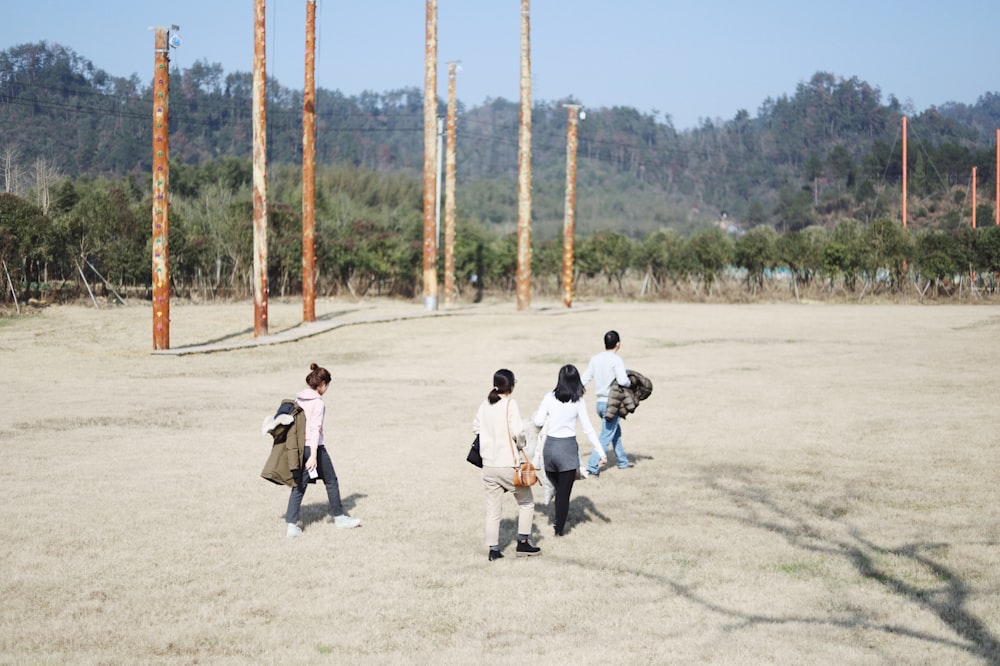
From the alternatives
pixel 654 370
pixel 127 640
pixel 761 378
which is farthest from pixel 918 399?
pixel 127 640

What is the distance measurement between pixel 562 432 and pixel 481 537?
1.16m

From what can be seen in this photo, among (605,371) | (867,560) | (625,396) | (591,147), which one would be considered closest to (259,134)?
(605,371)

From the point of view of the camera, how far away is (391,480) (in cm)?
1224

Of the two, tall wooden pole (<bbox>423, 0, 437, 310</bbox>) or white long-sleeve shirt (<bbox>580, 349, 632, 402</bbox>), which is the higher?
tall wooden pole (<bbox>423, 0, 437, 310</bbox>)

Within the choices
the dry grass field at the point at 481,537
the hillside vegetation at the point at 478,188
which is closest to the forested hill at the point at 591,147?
the hillside vegetation at the point at 478,188

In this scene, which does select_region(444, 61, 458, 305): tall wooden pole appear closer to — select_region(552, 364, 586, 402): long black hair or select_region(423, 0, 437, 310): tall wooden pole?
select_region(423, 0, 437, 310): tall wooden pole

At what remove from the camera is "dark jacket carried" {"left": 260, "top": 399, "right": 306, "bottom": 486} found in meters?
9.32

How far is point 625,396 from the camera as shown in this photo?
481 inches

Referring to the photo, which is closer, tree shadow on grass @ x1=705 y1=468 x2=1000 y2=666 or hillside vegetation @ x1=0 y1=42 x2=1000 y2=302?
tree shadow on grass @ x1=705 y1=468 x2=1000 y2=666

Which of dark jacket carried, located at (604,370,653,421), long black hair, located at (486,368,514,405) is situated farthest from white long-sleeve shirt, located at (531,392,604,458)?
dark jacket carried, located at (604,370,653,421)

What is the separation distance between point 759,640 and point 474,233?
45.5m

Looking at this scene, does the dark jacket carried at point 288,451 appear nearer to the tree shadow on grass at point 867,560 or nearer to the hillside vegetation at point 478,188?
the tree shadow on grass at point 867,560

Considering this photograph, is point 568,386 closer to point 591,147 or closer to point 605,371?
point 605,371

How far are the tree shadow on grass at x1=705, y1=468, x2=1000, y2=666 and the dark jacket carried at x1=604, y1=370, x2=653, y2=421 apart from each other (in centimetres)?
115
